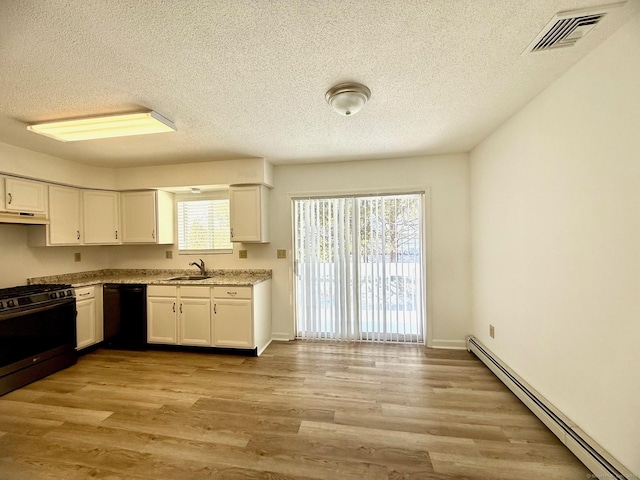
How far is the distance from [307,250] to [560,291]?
102 inches

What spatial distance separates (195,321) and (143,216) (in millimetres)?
1705

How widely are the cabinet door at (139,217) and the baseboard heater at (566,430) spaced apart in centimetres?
444

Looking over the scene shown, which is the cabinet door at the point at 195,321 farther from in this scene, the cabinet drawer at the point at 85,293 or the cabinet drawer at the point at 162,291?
the cabinet drawer at the point at 85,293

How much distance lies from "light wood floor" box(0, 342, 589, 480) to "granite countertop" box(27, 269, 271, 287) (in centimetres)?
96

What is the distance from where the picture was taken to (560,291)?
1.74 m

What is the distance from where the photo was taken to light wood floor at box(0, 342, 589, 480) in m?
1.54

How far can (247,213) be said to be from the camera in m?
3.40

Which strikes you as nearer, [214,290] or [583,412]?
[583,412]

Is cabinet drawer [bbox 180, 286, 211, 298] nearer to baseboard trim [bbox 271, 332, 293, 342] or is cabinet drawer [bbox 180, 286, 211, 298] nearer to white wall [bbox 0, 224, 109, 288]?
baseboard trim [bbox 271, 332, 293, 342]

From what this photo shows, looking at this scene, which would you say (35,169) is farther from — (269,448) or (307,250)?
(269,448)

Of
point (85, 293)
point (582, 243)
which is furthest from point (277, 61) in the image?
point (85, 293)

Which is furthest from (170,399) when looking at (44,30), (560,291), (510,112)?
(510,112)

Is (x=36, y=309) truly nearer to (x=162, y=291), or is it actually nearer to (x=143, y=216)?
Answer: (x=162, y=291)

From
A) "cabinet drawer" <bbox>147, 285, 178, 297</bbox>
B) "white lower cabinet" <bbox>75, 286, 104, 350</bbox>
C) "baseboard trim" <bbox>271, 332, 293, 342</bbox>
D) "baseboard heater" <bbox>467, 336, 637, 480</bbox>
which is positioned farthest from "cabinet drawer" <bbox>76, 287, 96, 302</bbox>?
"baseboard heater" <bbox>467, 336, 637, 480</bbox>
